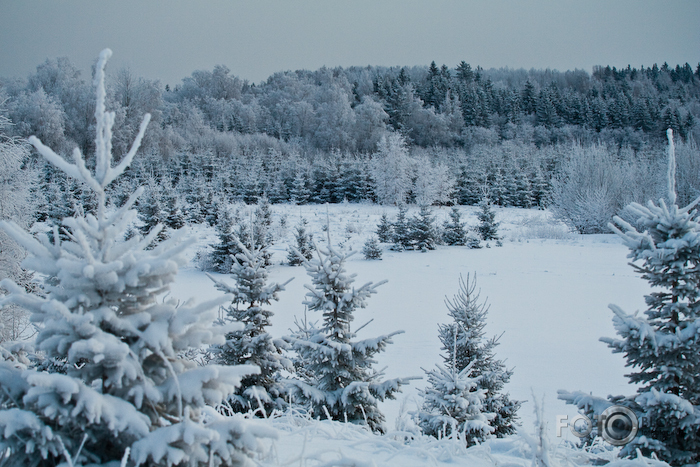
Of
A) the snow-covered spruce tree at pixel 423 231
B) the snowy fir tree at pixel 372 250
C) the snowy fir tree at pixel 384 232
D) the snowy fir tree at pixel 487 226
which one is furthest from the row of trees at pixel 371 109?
the snowy fir tree at pixel 487 226

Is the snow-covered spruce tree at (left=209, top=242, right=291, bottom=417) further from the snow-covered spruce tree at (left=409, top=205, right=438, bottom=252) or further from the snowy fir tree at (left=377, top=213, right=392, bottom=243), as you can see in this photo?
the snowy fir tree at (left=377, top=213, right=392, bottom=243)

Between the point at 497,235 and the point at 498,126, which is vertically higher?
the point at 498,126

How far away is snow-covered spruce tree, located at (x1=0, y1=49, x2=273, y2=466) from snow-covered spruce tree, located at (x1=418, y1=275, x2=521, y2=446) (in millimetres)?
2820

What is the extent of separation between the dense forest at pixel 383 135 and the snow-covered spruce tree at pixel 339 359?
39.5 feet

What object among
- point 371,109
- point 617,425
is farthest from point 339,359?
point 371,109

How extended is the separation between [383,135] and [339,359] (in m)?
34.3

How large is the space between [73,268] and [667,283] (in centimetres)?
377

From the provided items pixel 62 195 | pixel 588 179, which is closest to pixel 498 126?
pixel 588 179

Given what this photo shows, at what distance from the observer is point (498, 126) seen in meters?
61.4

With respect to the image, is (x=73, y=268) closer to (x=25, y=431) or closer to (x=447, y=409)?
(x=25, y=431)

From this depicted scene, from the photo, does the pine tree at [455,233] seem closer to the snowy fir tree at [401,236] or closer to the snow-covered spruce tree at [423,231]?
the snow-covered spruce tree at [423,231]

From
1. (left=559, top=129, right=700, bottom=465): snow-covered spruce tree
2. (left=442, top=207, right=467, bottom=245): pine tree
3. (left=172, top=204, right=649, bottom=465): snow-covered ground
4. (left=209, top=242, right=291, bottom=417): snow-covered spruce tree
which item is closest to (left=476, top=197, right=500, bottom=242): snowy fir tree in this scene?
(left=172, top=204, right=649, bottom=465): snow-covered ground

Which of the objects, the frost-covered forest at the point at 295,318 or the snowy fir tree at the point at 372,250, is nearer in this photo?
the frost-covered forest at the point at 295,318

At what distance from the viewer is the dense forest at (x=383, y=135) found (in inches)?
922
